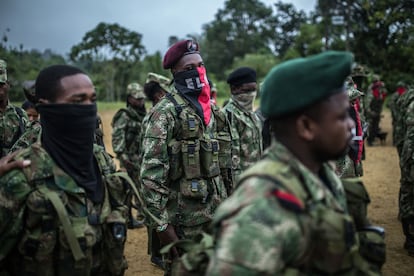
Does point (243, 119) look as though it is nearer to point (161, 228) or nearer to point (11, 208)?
point (161, 228)

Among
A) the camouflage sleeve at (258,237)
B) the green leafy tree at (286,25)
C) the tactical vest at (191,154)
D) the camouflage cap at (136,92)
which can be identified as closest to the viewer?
the camouflage sleeve at (258,237)

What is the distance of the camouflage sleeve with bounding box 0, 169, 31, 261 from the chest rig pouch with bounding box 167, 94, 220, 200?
1.52 meters

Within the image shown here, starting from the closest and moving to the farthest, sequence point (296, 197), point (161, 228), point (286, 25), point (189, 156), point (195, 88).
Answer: point (296, 197)
point (161, 228)
point (189, 156)
point (195, 88)
point (286, 25)

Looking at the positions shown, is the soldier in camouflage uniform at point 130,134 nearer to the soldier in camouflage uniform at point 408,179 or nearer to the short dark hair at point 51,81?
the soldier in camouflage uniform at point 408,179

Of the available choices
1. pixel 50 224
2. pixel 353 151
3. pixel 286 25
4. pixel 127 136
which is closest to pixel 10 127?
pixel 50 224

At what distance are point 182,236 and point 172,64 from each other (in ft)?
4.98

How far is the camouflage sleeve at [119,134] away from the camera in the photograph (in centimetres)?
784

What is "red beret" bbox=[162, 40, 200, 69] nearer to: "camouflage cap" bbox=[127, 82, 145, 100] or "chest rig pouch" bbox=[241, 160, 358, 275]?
"chest rig pouch" bbox=[241, 160, 358, 275]

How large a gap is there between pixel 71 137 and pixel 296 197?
1.45m

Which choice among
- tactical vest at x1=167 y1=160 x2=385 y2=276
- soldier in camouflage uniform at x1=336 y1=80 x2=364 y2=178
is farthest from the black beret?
tactical vest at x1=167 y1=160 x2=385 y2=276

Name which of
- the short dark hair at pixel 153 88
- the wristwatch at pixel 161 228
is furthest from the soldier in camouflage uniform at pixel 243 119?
the wristwatch at pixel 161 228

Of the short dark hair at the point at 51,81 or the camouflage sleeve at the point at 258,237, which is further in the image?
the short dark hair at the point at 51,81

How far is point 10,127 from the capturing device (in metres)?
4.98

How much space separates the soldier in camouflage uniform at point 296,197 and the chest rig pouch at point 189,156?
6.27ft
